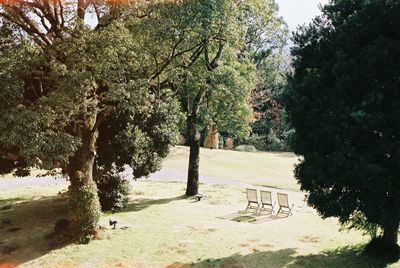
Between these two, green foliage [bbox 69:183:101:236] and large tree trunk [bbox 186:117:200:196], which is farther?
large tree trunk [bbox 186:117:200:196]

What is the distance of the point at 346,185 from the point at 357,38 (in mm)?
4701

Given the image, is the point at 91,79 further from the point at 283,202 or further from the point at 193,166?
the point at 193,166

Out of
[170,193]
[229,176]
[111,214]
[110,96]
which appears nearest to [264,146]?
[229,176]

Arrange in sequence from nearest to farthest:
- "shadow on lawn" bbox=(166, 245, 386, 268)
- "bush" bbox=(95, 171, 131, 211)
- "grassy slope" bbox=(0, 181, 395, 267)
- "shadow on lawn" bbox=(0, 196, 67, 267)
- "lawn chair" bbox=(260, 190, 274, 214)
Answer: "shadow on lawn" bbox=(166, 245, 386, 268) < "grassy slope" bbox=(0, 181, 395, 267) < "shadow on lawn" bbox=(0, 196, 67, 267) < "lawn chair" bbox=(260, 190, 274, 214) < "bush" bbox=(95, 171, 131, 211)

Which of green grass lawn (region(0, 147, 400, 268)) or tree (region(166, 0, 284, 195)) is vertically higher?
tree (region(166, 0, 284, 195))

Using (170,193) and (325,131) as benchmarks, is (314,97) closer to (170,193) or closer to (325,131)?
(325,131)

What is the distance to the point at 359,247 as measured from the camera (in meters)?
16.4

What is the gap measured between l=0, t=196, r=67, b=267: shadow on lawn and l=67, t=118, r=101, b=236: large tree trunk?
1.59 metres

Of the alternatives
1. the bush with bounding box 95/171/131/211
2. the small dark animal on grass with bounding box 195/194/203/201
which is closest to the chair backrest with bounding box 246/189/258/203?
the small dark animal on grass with bounding box 195/194/203/201

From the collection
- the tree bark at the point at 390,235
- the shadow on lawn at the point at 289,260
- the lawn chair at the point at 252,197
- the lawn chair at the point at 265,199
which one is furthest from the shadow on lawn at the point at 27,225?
the tree bark at the point at 390,235

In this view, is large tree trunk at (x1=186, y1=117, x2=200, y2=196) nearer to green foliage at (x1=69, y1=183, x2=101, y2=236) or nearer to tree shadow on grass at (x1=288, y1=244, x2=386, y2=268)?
green foliage at (x1=69, y1=183, x2=101, y2=236)

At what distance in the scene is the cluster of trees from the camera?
50.5 feet

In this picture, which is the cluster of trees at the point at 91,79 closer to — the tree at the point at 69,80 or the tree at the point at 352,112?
the tree at the point at 69,80

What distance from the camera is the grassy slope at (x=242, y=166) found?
34069 millimetres
